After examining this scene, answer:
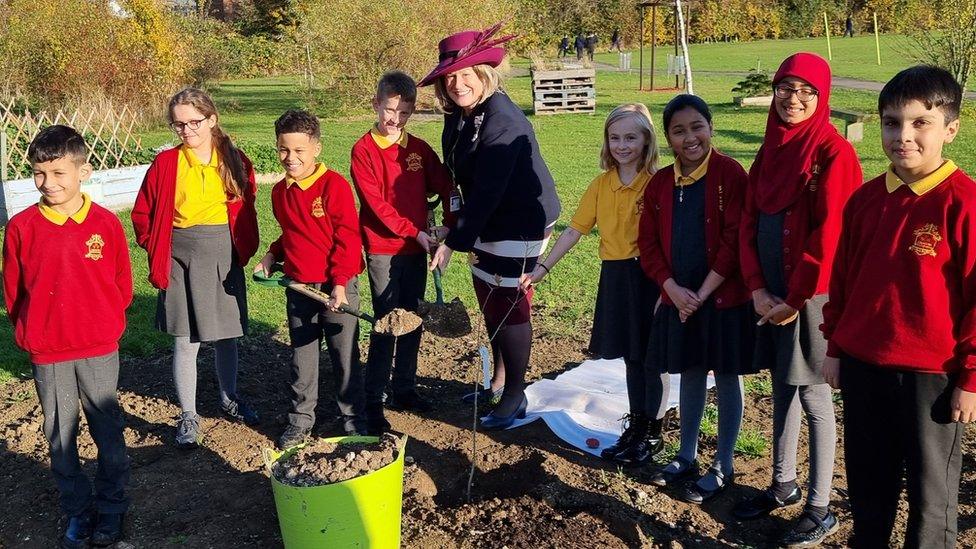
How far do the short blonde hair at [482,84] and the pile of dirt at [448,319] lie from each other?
95 cm

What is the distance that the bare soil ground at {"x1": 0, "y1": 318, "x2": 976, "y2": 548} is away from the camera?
3316 millimetres

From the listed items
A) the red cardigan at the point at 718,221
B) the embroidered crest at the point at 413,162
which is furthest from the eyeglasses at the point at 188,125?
the red cardigan at the point at 718,221

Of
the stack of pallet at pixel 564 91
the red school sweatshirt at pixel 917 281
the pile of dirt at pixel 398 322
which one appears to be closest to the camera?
the red school sweatshirt at pixel 917 281

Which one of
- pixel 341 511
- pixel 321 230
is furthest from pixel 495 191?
pixel 341 511

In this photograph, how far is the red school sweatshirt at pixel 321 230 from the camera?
13.1 feet

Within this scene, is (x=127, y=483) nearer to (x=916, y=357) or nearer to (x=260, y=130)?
(x=916, y=357)

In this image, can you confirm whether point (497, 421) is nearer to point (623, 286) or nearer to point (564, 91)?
point (623, 286)

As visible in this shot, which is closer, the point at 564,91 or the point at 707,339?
the point at 707,339

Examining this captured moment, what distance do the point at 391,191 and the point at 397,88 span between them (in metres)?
0.50

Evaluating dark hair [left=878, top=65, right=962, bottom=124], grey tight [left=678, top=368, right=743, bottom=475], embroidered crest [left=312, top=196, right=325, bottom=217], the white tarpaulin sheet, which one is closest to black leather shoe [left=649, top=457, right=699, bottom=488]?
grey tight [left=678, top=368, right=743, bottom=475]

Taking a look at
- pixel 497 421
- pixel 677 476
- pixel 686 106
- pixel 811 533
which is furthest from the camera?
pixel 497 421

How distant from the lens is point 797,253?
309cm

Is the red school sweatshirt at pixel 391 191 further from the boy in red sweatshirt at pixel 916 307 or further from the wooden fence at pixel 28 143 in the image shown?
the wooden fence at pixel 28 143

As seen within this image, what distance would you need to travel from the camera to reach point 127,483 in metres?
3.52
